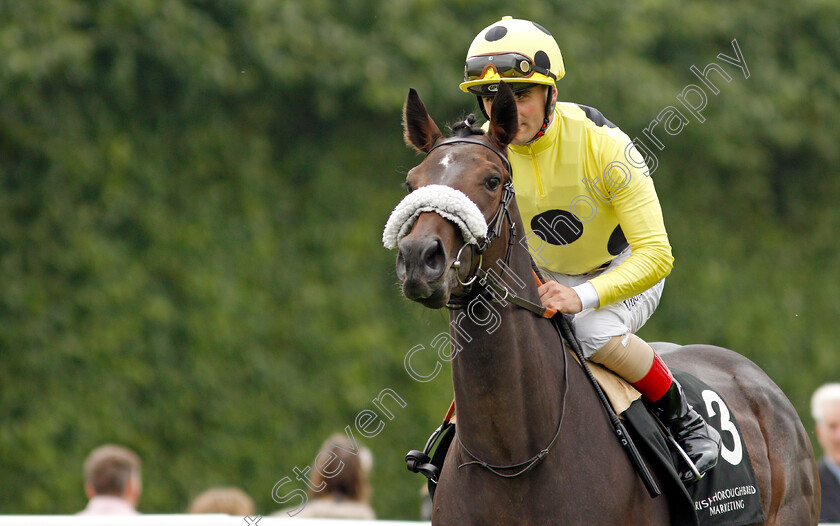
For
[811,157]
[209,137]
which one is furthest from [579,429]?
[811,157]

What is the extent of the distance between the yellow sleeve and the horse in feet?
1.14

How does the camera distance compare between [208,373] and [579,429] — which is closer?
[579,429]

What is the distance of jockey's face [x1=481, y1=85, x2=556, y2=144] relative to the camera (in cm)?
407

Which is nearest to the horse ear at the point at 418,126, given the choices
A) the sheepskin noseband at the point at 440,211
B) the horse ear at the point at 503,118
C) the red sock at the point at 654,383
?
the horse ear at the point at 503,118

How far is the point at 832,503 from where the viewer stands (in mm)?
6383

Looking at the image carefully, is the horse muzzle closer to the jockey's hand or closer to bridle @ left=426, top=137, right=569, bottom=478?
bridle @ left=426, top=137, right=569, bottom=478

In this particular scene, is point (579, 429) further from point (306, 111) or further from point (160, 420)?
point (306, 111)

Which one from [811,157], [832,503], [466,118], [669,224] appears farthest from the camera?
[811,157]

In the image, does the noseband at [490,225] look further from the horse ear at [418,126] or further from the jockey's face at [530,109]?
the jockey's face at [530,109]

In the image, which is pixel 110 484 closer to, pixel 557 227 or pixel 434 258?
pixel 557 227

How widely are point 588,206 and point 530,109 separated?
1.54ft

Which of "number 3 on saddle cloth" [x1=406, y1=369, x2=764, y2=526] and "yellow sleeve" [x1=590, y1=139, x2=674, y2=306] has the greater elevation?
"yellow sleeve" [x1=590, y1=139, x2=674, y2=306]

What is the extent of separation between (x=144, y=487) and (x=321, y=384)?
73.2 inches

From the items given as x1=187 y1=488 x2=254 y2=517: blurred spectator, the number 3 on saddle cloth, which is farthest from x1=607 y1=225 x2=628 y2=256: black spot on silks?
x1=187 y1=488 x2=254 y2=517: blurred spectator
